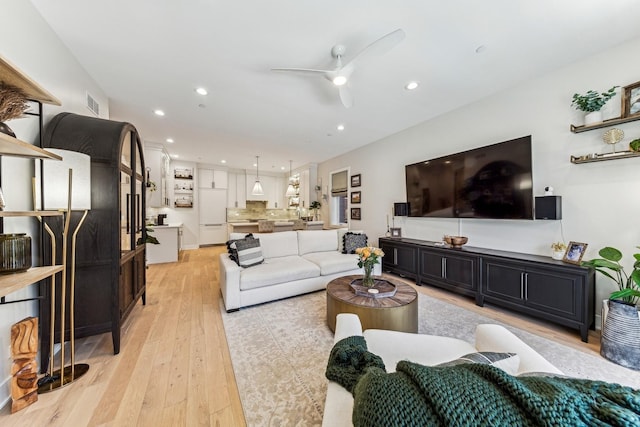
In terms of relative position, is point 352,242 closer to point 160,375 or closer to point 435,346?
point 435,346

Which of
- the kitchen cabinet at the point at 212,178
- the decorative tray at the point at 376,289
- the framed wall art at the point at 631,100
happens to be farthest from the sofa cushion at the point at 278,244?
the kitchen cabinet at the point at 212,178

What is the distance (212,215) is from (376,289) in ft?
21.9

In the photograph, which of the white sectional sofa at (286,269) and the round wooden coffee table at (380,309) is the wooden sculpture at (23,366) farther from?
the round wooden coffee table at (380,309)

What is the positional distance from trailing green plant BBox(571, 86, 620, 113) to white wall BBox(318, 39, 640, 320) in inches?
4.2

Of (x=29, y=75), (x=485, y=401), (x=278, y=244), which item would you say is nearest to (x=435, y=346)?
(x=485, y=401)

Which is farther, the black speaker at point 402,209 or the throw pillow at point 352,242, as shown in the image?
the black speaker at point 402,209

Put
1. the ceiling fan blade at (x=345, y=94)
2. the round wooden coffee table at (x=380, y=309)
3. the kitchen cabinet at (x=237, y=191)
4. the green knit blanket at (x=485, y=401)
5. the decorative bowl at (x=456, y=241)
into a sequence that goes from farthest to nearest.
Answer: the kitchen cabinet at (x=237, y=191)
the decorative bowl at (x=456, y=241)
the ceiling fan blade at (x=345, y=94)
the round wooden coffee table at (x=380, y=309)
the green knit blanket at (x=485, y=401)

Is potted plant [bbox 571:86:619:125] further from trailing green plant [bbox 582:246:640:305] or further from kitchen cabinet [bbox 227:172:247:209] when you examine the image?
kitchen cabinet [bbox 227:172:247:209]

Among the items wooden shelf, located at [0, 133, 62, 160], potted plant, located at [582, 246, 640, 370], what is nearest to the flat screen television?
potted plant, located at [582, 246, 640, 370]

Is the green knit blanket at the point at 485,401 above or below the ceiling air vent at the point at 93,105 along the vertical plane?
below

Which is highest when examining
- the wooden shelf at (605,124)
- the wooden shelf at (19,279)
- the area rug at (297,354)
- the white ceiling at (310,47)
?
the white ceiling at (310,47)

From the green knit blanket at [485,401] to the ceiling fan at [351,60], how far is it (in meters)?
2.09

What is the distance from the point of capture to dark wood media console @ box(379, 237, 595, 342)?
7.35 ft

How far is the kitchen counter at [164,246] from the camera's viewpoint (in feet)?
16.9
